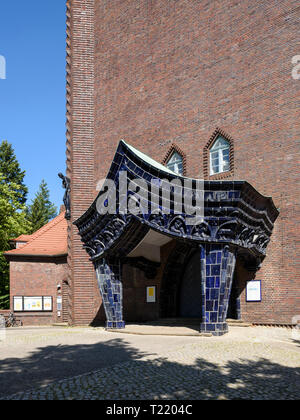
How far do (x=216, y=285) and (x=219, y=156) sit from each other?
6.64m

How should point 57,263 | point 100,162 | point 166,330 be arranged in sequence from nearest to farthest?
point 166,330
point 100,162
point 57,263

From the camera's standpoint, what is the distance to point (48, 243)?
27750 mm

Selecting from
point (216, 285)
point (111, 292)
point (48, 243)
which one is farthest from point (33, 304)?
point (216, 285)

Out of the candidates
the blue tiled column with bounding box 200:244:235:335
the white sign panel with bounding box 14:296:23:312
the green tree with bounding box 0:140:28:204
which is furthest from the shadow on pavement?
the green tree with bounding box 0:140:28:204

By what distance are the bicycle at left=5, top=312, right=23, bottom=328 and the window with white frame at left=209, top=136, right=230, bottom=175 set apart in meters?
14.5

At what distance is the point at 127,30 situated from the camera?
71.7ft

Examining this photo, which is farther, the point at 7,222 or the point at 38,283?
the point at 7,222

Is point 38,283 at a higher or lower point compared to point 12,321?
higher

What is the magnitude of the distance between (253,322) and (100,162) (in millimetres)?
10850

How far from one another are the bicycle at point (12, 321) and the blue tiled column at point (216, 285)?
15.2 metres

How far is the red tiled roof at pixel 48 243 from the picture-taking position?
85.9ft

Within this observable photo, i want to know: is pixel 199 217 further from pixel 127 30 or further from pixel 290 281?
pixel 127 30

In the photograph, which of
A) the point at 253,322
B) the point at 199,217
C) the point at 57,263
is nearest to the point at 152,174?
the point at 199,217

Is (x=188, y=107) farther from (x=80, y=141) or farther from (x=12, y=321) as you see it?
(x=12, y=321)
